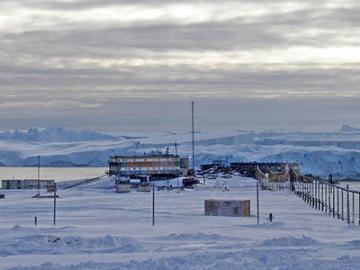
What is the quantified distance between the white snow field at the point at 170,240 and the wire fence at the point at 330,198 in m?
0.74

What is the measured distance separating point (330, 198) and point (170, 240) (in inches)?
1004

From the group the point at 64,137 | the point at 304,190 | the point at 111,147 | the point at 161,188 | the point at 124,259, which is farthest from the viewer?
the point at 64,137

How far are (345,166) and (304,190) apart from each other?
116ft

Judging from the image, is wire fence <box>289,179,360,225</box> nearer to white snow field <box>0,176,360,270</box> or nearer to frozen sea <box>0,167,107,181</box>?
white snow field <box>0,176,360,270</box>

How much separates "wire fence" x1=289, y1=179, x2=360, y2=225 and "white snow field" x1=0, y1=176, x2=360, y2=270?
2.44 ft

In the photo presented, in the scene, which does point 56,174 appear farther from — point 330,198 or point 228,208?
point 228,208

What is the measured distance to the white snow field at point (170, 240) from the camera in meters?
14.6

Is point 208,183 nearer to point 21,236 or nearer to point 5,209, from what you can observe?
point 5,209

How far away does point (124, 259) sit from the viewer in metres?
15.6

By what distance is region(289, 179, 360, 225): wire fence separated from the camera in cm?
3197

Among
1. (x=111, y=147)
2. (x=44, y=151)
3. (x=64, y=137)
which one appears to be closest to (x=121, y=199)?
(x=111, y=147)

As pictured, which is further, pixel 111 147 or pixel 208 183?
pixel 111 147

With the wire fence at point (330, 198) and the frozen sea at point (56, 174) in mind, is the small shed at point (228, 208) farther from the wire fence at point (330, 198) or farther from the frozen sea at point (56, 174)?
the frozen sea at point (56, 174)

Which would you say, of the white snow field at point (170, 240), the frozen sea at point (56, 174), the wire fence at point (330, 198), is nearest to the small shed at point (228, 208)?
the white snow field at point (170, 240)
